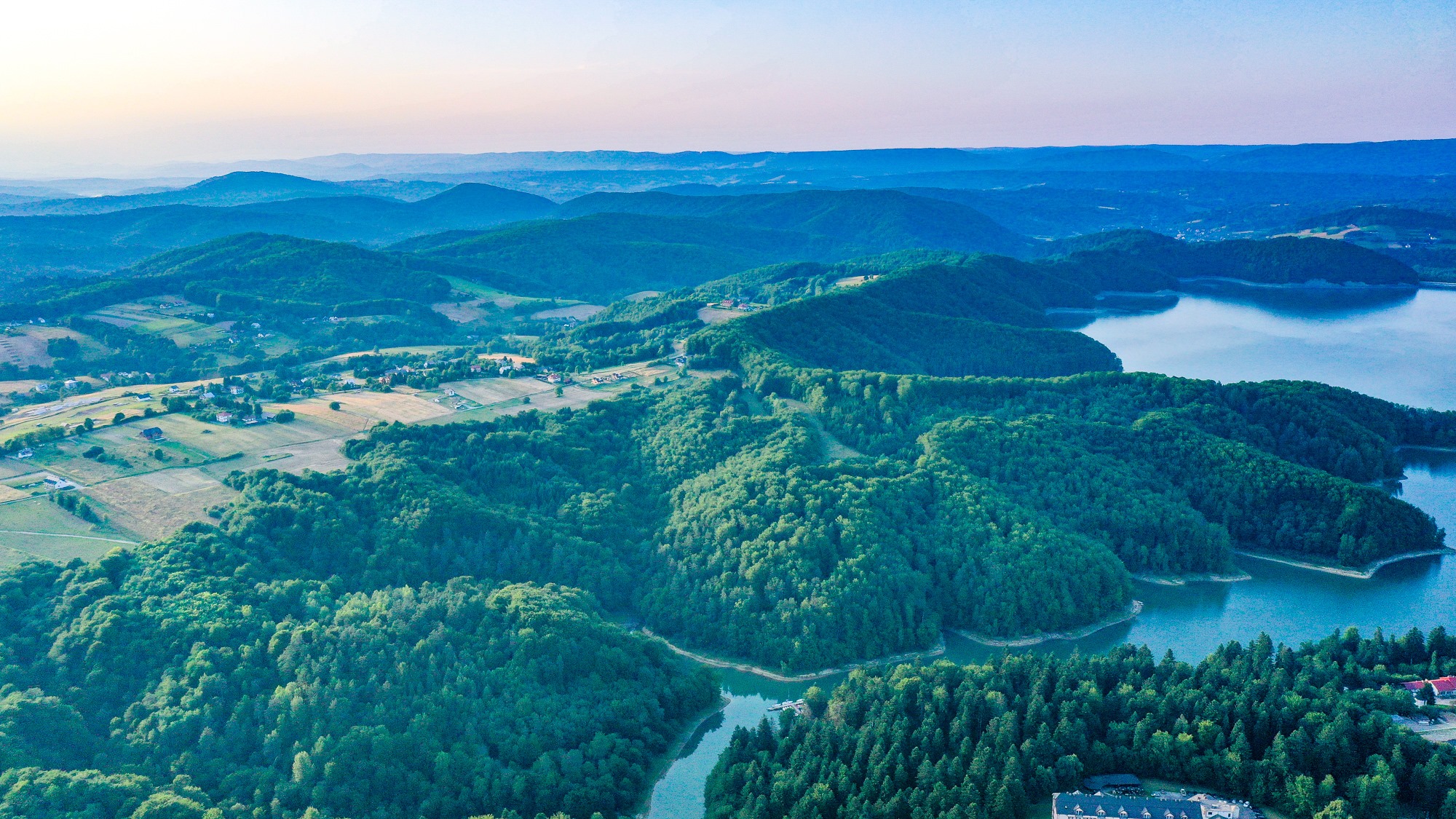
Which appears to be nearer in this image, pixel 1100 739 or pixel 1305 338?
pixel 1100 739

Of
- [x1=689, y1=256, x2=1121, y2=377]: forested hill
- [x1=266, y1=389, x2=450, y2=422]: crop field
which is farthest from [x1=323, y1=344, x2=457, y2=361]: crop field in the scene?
[x1=689, y1=256, x2=1121, y2=377]: forested hill

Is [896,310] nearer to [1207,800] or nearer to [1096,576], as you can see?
[1096,576]

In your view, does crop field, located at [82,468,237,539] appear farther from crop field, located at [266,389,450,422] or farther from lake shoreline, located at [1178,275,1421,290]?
lake shoreline, located at [1178,275,1421,290]

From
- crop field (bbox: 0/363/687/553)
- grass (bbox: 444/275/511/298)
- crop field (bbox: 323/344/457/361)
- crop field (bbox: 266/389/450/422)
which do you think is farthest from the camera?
grass (bbox: 444/275/511/298)

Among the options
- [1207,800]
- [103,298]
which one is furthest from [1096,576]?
[103,298]

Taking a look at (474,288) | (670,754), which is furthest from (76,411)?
(474,288)

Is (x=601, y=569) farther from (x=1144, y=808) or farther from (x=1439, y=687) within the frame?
(x=1439, y=687)

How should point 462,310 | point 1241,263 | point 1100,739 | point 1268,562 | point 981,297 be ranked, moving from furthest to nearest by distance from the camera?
point 1241,263
point 462,310
point 981,297
point 1268,562
point 1100,739
